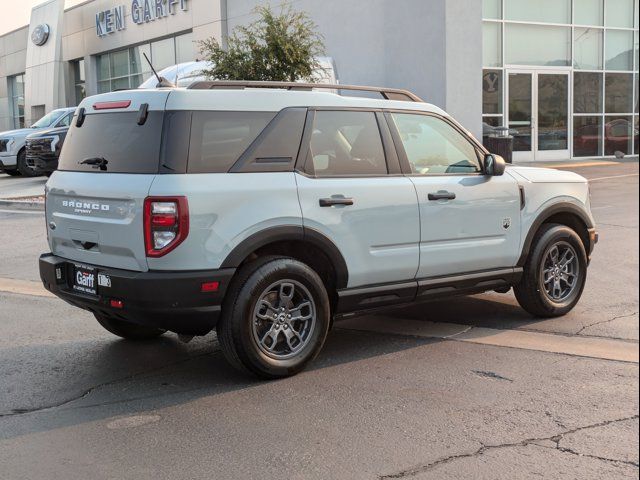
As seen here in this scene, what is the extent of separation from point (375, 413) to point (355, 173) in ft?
5.91

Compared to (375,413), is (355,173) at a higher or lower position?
higher

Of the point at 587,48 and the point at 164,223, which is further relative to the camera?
the point at 587,48

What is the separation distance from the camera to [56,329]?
644cm

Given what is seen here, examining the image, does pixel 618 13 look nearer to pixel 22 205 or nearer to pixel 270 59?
pixel 270 59

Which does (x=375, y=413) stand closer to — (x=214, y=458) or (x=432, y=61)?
(x=214, y=458)

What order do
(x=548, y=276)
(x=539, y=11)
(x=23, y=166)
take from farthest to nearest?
(x=539, y=11), (x=23, y=166), (x=548, y=276)

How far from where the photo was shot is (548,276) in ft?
20.8

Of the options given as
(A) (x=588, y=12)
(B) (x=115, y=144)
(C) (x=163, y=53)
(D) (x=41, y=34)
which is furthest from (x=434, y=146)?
(D) (x=41, y=34)

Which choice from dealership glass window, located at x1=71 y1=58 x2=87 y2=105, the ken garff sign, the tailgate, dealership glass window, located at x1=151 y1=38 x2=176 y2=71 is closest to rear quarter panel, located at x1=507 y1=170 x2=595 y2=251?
the tailgate

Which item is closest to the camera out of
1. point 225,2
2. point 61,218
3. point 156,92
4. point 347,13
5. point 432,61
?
point 156,92

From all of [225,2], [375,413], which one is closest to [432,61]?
[225,2]

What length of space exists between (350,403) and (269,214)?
4.27ft

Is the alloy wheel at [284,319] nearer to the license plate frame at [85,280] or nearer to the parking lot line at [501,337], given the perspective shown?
the license plate frame at [85,280]

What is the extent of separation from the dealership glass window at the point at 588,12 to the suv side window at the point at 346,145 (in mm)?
21212
